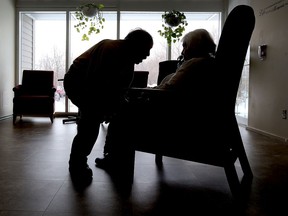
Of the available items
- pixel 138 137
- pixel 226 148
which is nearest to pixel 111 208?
pixel 138 137

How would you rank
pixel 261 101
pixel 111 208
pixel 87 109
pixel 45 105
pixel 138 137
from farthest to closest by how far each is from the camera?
pixel 45 105 < pixel 261 101 < pixel 87 109 < pixel 138 137 < pixel 111 208

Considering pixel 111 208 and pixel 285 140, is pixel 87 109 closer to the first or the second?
pixel 111 208

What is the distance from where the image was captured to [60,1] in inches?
240

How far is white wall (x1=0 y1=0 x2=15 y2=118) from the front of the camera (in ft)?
17.6

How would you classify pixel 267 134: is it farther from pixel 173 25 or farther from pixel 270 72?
pixel 173 25

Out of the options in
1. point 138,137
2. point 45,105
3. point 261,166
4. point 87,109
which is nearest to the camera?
point 138,137

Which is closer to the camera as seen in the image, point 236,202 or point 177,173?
point 236,202

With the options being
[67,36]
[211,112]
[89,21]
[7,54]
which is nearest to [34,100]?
[7,54]

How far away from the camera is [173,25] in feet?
18.8

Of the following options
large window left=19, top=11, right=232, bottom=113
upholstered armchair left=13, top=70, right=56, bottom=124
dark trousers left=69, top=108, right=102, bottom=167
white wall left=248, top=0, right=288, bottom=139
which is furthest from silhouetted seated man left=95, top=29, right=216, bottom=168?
large window left=19, top=11, right=232, bottom=113

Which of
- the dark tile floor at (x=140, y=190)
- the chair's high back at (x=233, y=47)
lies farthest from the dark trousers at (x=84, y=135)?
the chair's high back at (x=233, y=47)

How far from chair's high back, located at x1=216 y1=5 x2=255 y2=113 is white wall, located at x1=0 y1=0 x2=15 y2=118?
193 inches

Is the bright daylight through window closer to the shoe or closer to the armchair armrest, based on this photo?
the shoe

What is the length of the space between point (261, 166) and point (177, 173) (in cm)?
77
